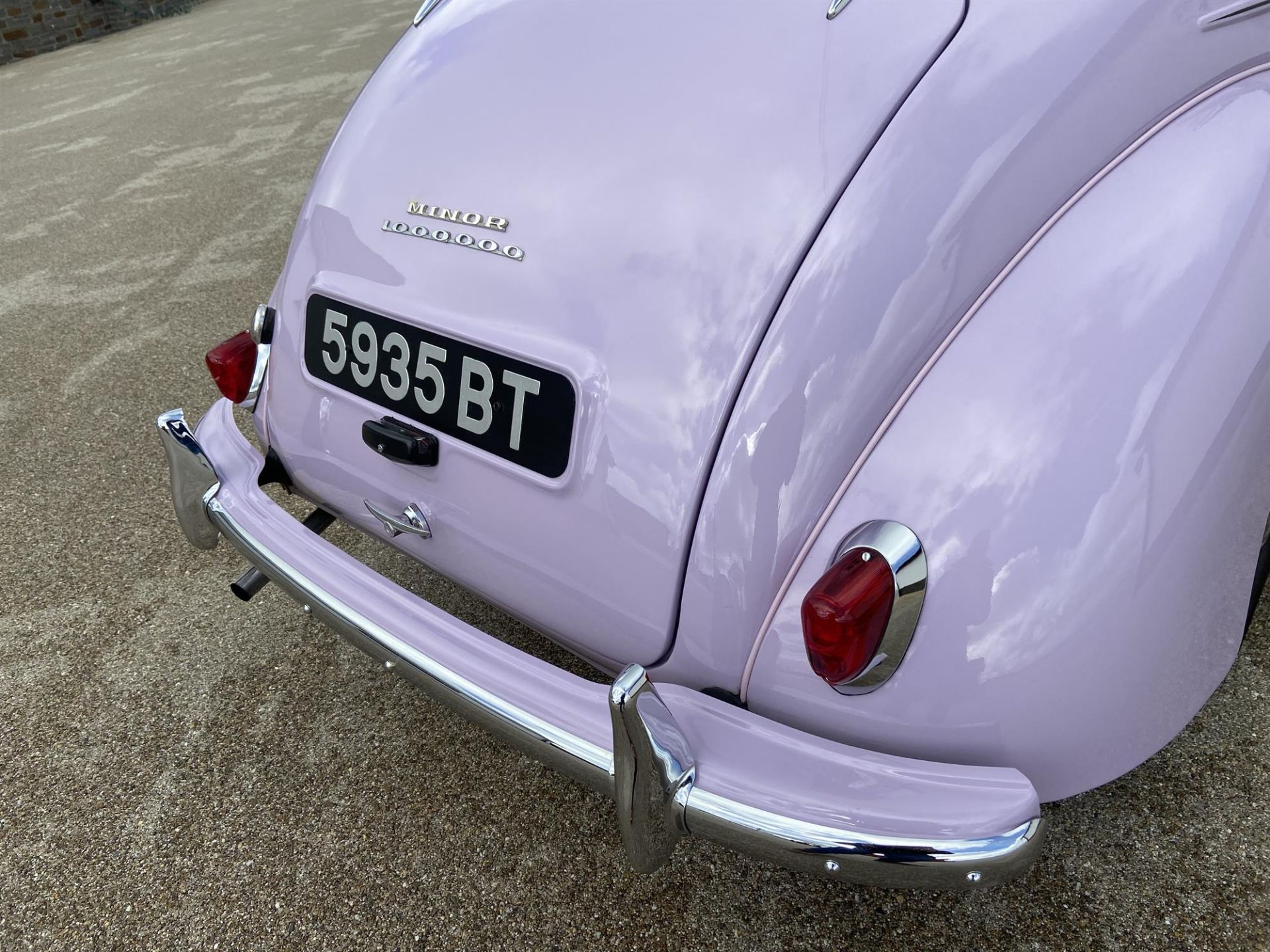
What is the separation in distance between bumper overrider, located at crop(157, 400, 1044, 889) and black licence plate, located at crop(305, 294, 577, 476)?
324mm

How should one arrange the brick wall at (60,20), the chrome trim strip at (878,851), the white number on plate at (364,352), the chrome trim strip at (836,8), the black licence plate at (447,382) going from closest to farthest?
the chrome trim strip at (878,851)
the chrome trim strip at (836,8)
the black licence plate at (447,382)
the white number on plate at (364,352)
the brick wall at (60,20)

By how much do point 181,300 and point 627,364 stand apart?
381cm

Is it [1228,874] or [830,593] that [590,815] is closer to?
[830,593]

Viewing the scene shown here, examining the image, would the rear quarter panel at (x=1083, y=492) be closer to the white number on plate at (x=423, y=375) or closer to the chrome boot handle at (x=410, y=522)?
the white number on plate at (x=423, y=375)

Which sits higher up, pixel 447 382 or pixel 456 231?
pixel 456 231

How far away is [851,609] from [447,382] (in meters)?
0.79

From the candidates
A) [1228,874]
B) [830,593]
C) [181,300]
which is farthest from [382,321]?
[181,300]

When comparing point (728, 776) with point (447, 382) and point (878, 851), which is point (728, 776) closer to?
point (878, 851)

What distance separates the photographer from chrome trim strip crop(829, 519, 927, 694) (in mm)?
1194

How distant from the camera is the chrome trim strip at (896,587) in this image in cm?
119

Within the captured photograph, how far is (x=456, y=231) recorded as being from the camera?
1.58 metres

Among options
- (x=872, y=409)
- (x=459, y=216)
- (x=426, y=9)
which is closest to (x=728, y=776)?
(x=872, y=409)

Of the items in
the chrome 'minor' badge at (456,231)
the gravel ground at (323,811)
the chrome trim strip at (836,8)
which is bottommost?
the gravel ground at (323,811)

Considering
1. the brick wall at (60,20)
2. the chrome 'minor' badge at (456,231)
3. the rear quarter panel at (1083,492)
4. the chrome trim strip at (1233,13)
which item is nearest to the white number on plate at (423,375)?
the chrome 'minor' badge at (456,231)
